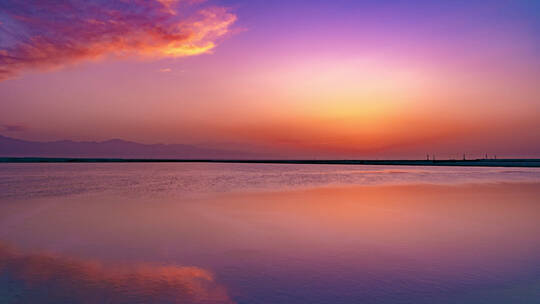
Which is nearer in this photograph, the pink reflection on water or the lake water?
the pink reflection on water

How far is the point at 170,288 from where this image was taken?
18.1 feet

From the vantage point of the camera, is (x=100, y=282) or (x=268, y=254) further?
(x=268, y=254)

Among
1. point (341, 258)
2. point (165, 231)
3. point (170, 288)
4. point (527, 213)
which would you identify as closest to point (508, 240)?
point (341, 258)

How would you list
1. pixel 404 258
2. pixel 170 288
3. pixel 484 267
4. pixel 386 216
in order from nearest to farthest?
pixel 170 288, pixel 484 267, pixel 404 258, pixel 386 216

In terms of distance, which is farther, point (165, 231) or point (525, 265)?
point (165, 231)

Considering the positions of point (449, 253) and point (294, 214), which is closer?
point (449, 253)

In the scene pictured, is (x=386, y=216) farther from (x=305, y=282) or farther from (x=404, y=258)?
(x=305, y=282)

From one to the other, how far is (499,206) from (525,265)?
30.9 feet

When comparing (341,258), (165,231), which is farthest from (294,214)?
(341,258)

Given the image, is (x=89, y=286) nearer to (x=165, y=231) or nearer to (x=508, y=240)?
(x=165, y=231)

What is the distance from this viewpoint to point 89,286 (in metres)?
5.54

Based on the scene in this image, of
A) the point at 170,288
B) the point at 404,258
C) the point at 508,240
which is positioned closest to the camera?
the point at 170,288

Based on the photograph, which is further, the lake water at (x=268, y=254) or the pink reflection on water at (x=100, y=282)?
the lake water at (x=268, y=254)

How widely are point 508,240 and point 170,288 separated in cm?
818
